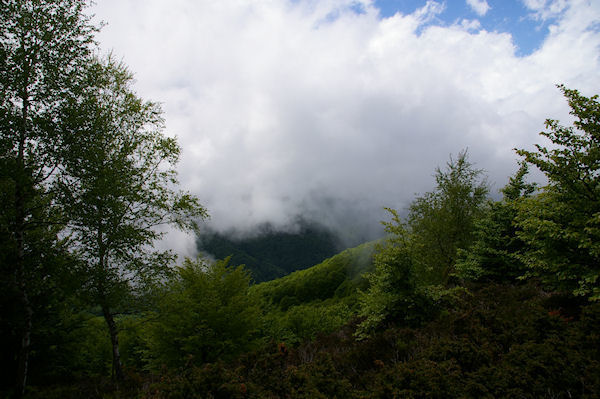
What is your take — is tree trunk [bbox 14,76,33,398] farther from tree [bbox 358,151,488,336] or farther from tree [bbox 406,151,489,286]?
tree [bbox 406,151,489,286]

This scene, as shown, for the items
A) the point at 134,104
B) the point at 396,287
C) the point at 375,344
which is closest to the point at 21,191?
the point at 134,104

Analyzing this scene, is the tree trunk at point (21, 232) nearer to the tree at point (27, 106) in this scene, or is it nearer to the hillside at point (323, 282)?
the tree at point (27, 106)

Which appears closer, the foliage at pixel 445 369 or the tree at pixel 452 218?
the foliage at pixel 445 369

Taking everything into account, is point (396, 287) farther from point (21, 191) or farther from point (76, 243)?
point (21, 191)

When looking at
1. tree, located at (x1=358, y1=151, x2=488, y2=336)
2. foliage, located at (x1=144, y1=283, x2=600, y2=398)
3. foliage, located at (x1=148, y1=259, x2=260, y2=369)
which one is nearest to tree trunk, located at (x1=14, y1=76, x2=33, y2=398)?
foliage, located at (x1=148, y1=259, x2=260, y2=369)

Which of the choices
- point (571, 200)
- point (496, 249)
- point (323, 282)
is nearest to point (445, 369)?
point (571, 200)

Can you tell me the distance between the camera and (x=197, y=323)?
12773 millimetres

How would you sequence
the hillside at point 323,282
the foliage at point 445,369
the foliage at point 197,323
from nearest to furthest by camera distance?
the foliage at point 445,369, the foliage at point 197,323, the hillside at point 323,282

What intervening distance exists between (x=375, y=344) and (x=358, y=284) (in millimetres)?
52813

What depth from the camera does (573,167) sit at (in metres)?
8.37

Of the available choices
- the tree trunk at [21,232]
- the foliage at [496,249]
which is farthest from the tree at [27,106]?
the foliage at [496,249]

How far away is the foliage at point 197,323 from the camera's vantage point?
1218 cm

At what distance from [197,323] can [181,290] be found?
204 centimetres

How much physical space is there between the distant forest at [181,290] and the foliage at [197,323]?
87 millimetres
